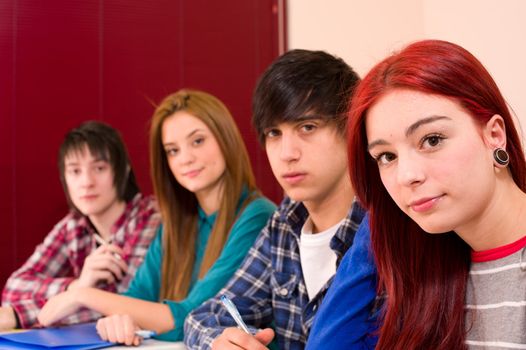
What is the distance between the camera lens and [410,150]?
3.12 ft

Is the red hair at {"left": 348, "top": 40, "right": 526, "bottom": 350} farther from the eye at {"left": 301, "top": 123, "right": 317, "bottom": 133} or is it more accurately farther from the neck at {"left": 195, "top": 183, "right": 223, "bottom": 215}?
the neck at {"left": 195, "top": 183, "right": 223, "bottom": 215}

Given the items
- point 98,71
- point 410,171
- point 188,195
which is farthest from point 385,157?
point 98,71

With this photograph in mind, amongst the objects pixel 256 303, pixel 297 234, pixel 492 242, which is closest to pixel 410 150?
pixel 492 242

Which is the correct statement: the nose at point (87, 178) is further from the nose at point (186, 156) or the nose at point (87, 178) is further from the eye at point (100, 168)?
the nose at point (186, 156)

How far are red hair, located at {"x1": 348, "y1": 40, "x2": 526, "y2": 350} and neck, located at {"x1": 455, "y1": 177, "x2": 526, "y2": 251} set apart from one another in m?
0.03

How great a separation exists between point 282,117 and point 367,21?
131 cm

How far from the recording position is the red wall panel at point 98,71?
9.32 ft

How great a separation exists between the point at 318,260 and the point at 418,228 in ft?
1.48

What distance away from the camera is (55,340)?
1569mm

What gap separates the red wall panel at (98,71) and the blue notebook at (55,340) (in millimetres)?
1186

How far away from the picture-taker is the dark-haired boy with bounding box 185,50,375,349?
148 cm

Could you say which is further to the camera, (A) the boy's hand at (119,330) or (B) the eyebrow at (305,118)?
(A) the boy's hand at (119,330)

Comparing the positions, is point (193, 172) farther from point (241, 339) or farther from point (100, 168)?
point (241, 339)

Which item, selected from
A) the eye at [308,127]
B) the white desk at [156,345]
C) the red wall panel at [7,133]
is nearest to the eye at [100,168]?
the red wall panel at [7,133]
